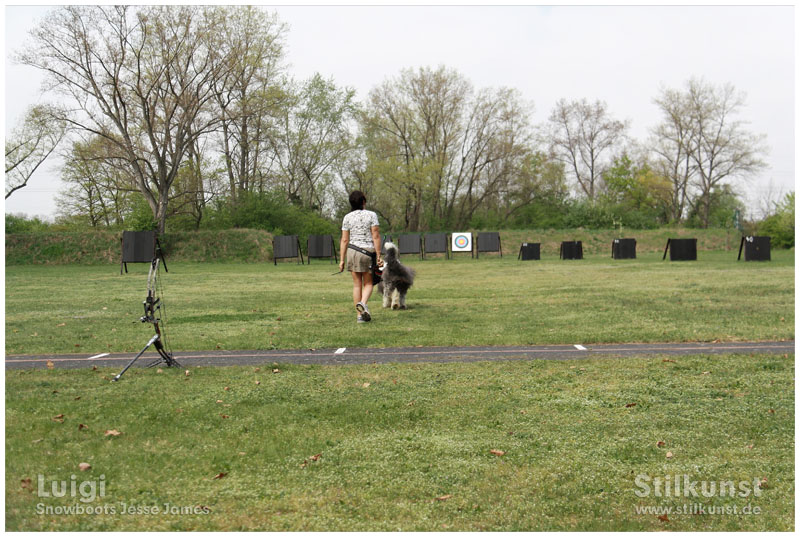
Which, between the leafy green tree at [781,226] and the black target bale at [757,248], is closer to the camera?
the black target bale at [757,248]

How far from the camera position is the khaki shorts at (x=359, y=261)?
10.5 metres

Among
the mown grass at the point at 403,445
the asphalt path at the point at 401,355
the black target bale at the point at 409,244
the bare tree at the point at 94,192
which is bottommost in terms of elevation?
the mown grass at the point at 403,445

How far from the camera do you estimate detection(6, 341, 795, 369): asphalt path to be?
7.12 metres

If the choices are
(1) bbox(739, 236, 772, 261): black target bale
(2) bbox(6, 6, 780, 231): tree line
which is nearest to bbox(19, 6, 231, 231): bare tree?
(2) bbox(6, 6, 780, 231): tree line

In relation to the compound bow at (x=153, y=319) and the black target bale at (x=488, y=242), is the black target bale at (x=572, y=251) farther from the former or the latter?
the compound bow at (x=153, y=319)

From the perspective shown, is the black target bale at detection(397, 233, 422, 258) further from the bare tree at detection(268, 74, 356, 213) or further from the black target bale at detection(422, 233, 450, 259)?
the bare tree at detection(268, 74, 356, 213)

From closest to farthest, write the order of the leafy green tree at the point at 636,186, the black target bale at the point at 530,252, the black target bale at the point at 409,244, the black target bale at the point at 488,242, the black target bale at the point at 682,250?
the black target bale at the point at 682,250
the black target bale at the point at 530,252
the black target bale at the point at 409,244
the black target bale at the point at 488,242
the leafy green tree at the point at 636,186

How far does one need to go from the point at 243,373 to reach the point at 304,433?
7.12ft

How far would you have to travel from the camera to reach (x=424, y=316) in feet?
36.6

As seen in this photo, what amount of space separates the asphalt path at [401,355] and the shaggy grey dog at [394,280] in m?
4.21

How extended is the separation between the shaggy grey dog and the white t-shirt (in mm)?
1504

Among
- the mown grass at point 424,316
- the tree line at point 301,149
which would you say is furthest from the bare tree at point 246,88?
the mown grass at point 424,316

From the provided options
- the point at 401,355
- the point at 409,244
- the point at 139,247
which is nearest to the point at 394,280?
the point at 401,355

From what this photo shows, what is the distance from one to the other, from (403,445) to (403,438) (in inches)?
5.5
